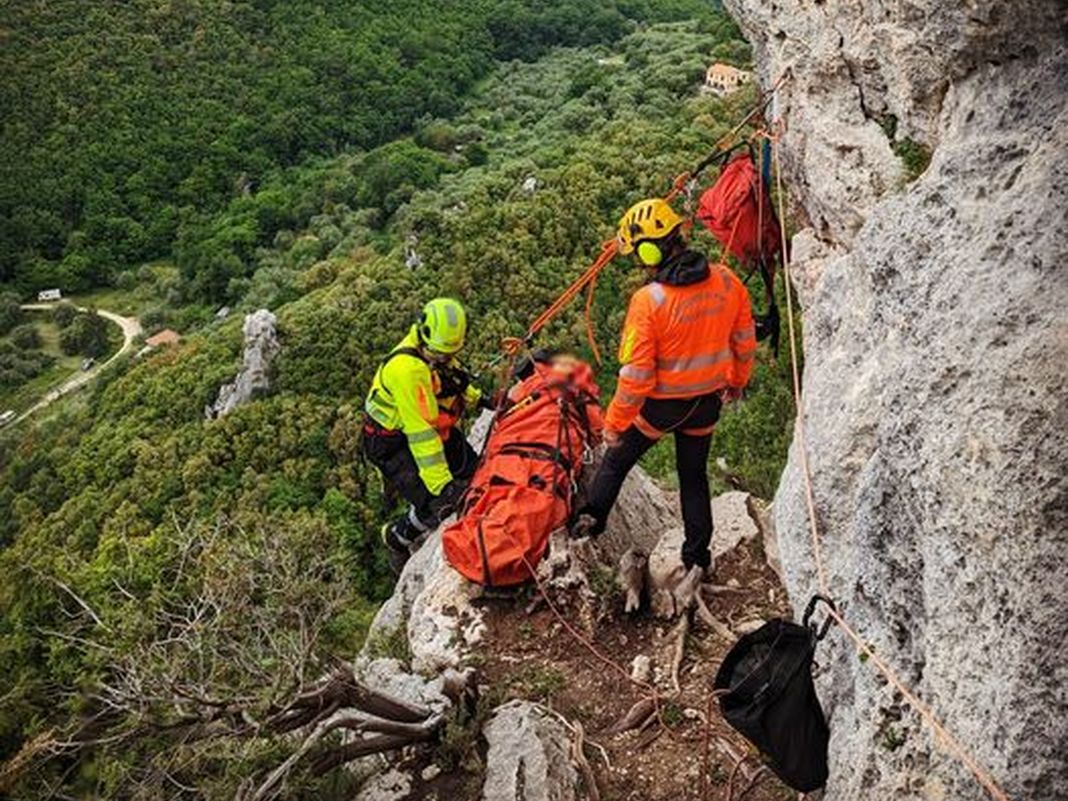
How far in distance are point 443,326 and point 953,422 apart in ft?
11.9

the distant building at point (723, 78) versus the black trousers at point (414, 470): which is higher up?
the black trousers at point (414, 470)

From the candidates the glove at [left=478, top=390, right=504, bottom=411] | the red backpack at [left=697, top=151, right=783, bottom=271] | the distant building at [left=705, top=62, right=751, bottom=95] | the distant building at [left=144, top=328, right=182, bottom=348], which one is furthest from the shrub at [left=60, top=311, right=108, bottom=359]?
the red backpack at [left=697, top=151, right=783, bottom=271]

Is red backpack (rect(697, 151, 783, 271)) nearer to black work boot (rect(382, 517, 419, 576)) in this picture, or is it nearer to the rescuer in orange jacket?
the rescuer in orange jacket

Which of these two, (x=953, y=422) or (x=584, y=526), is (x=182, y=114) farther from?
(x=953, y=422)

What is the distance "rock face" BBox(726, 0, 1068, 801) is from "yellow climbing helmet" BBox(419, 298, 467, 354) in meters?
2.45

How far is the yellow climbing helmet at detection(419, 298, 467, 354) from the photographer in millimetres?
5855

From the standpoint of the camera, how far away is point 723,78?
162ft

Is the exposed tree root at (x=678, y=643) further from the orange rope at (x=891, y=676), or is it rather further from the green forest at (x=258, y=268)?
the green forest at (x=258, y=268)

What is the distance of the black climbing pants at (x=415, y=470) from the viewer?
256 inches

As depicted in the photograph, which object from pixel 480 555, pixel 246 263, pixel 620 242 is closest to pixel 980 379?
pixel 620 242

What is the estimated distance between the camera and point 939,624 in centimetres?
281

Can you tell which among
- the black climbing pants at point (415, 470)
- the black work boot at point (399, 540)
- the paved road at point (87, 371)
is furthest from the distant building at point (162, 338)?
the black climbing pants at point (415, 470)

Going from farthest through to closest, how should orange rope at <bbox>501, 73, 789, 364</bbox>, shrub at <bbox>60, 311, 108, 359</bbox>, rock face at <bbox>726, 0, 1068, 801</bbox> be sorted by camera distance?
shrub at <bbox>60, 311, 108, 359</bbox>, orange rope at <bbox>501, 73, 789, 364</bbox>, rock face at <bbox>726, 0, 1068, 801</bbox>

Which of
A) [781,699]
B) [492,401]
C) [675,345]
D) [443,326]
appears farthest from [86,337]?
[781,699]
